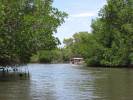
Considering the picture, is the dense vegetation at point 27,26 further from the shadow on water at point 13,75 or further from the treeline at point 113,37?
the treeline at point 113,37

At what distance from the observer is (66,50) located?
18525 centimetres

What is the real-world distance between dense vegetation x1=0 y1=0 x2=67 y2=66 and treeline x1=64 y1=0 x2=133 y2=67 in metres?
48.9

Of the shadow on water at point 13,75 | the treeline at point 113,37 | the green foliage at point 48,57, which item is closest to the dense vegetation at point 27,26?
the shadow on water at point 13,75

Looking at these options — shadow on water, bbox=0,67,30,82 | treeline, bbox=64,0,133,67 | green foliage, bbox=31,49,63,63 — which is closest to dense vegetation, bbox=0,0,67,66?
shadow on water, bbox=0,67,30,82

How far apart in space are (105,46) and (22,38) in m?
60.3

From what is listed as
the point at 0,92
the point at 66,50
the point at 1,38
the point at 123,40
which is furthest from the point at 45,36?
the point at 66,50

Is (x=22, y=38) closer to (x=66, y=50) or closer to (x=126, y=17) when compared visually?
(x=126, y=17)

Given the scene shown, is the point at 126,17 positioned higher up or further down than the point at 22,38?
higher up

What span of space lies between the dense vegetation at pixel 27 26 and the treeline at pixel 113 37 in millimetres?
48867

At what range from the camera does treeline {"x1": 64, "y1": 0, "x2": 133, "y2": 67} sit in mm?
93125

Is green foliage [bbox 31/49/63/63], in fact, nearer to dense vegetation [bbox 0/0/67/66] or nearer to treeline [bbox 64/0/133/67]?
treeline [bbox 64/0/133/67]

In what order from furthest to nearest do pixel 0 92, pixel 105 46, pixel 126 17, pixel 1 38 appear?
pixel 105 46, pixel 126 17, pixel 1 38, pixel 0 92

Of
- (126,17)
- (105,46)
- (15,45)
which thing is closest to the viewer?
(15,45)

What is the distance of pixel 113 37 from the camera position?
97562 millimetres
